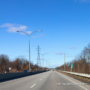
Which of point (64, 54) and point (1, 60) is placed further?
point (1, 60)

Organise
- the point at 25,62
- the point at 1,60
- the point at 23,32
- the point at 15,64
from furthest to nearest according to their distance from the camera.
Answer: the point at 25,62, the point at 15,64, the point at 1,60, the point at 23,32

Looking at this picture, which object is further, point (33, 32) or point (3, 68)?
point (3, 68)

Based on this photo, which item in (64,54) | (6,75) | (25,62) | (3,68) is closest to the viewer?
(6,75)

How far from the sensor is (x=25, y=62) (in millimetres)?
157875

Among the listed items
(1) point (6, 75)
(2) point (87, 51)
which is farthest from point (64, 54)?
(1) point (6, 75)

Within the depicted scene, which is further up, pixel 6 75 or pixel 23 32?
pixel 23 32

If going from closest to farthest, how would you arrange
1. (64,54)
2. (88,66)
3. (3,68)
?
1. (88,66)
2. (64,54)
3. (3,68)

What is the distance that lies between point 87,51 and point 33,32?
1078 inches

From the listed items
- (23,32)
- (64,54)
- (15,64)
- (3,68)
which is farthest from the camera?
(15,64)

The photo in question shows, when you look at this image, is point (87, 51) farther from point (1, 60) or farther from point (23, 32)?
point (1, 60)

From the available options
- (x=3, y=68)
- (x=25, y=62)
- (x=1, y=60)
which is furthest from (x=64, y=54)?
(x=25, y=62)

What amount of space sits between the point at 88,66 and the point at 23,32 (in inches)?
1212

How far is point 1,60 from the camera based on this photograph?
317 feet

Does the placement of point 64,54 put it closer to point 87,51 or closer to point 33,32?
point 87,51
